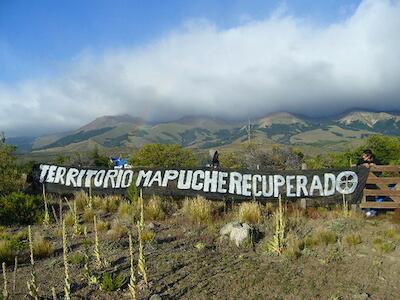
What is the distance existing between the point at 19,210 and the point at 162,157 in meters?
22.1

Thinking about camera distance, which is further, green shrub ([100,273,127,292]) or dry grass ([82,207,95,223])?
dry grass ([82,207,95,223])

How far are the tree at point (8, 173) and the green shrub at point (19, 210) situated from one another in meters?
3.14

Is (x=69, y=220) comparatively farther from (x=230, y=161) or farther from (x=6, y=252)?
(x=230, y=161)

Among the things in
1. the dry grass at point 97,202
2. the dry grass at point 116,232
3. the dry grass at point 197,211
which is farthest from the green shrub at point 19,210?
the dry grass at point 197,211

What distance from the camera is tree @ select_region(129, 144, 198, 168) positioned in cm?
3506

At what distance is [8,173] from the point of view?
18172 millimetres

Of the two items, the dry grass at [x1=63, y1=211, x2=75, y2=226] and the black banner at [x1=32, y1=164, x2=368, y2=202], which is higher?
the black banner at [x1=32, y1=164, x2=368, y2=202]

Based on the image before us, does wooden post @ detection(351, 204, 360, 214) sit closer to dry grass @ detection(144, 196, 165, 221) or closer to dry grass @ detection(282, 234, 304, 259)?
dry grass @ detection(282, 234, 304, 259)

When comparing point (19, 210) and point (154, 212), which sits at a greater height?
point (19, 210)

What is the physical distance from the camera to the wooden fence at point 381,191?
13.7 meters

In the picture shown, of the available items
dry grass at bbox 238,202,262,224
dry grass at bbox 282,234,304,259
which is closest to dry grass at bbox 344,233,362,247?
dry grass at bbox 282,234,304,259

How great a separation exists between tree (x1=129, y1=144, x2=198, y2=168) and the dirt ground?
2337 centimetres

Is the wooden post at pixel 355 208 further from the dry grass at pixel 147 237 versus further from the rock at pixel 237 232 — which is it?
the dry grass at pixel 147 237

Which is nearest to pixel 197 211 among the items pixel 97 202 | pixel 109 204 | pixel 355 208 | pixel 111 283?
pixel 109 204
